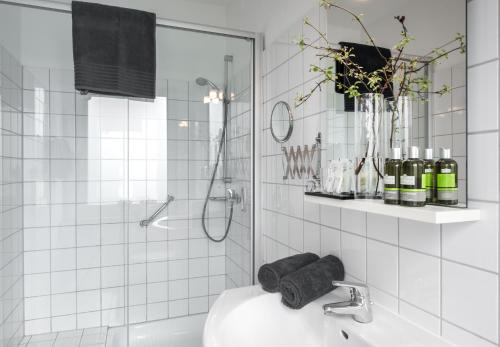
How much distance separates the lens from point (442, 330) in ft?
2.95

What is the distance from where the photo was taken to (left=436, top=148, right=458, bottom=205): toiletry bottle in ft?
2.75


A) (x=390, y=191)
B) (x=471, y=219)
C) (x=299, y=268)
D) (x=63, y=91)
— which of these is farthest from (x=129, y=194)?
(x=471, y=219)

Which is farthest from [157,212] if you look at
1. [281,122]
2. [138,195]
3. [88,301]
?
[281,122]

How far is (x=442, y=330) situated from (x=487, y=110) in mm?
566

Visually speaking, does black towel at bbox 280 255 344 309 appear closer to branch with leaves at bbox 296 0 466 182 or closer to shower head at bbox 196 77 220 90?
branch with leaves at bbox 296 0 466 182

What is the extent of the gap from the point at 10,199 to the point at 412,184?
1981mm

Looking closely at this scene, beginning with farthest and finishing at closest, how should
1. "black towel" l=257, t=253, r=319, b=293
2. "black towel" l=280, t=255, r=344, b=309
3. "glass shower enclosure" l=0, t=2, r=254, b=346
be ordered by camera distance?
"glass shower enclosure" l=0, t=2, r=254, b=346 < "black towel" l=257, t=253, r=319, b=293 < "black towel" l=280, t=255, r=344, b=309

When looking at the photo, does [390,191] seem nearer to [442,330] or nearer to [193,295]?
[442,330]

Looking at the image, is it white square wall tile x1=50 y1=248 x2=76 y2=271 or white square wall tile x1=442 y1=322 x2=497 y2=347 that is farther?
white square wall tile x1=50 y1=248 x2=76 y2=271

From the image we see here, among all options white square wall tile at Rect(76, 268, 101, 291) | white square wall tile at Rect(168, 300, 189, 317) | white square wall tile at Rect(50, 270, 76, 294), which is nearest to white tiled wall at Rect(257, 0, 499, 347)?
white square wall tile at Rect(168, 300, 189, 317)

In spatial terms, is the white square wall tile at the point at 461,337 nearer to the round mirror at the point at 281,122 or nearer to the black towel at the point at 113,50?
the round mirror at the point at 281,122

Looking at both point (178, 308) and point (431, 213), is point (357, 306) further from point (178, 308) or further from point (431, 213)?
point (178, 308)

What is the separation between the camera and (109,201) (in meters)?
2.03

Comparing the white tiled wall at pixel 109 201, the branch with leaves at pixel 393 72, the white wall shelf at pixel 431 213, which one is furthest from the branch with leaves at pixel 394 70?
the white tiled wall at pixel 109 201
